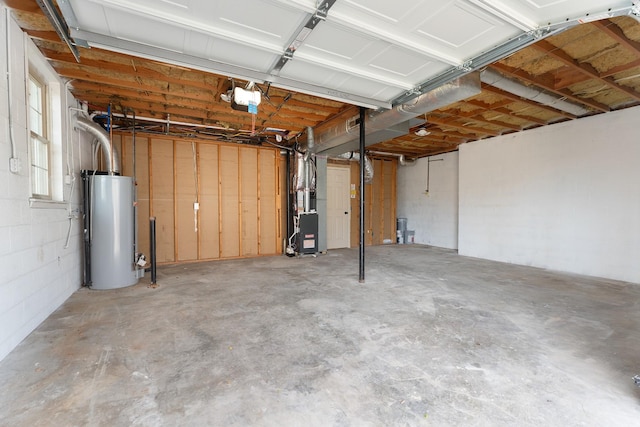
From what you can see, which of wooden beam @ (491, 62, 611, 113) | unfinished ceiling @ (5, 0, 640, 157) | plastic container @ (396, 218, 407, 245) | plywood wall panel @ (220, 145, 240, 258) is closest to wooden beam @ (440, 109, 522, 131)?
unfinished ceiling @ (5, 0, 640, 157)

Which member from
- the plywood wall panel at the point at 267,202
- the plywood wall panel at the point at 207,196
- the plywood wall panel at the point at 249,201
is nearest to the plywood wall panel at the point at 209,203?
the plywood wall panel at the point at 207,196

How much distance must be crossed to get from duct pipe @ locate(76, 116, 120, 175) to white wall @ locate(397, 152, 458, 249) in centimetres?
735

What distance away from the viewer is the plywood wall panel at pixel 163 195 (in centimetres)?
535

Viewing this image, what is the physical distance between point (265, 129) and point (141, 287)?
3426 millimetres

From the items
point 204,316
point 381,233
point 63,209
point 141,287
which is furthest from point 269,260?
point 381,233

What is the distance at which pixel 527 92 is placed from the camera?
3537mm

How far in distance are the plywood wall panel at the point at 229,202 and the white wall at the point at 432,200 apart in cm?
531

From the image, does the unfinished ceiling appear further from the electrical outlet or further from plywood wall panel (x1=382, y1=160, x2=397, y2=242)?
plywood wall panel (x1=382, y1=160, x2=397, y2=242)

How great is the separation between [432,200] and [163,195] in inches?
268

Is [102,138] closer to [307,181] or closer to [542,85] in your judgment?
[307,181]

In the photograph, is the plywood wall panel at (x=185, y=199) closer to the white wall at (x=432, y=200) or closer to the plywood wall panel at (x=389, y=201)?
the plywood wall panel at (x=389, y=201)

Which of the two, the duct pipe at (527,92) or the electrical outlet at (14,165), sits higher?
the duct pipe at (527,92)

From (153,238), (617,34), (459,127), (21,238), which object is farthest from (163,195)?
(617,34)

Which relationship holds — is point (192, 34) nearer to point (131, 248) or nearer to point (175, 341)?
point (175, 341)
